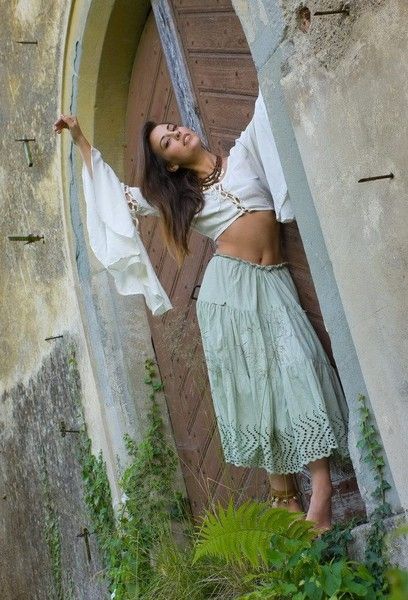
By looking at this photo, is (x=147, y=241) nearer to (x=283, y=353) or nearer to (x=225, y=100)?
(x=225, y=100)

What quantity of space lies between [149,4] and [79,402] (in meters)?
2.30

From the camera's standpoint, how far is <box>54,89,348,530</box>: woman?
159 inches

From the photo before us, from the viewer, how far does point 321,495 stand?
4.02 metres

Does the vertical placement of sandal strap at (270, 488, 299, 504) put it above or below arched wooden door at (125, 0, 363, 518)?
below

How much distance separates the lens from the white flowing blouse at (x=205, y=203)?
414 centimetres

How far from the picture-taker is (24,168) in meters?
6.93

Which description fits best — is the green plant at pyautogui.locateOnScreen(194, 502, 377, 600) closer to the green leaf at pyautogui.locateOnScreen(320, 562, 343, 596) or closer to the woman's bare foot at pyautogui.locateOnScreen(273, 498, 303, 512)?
the green leaf at pyautogui.locateOnScreen(320, 562, 343, 596)

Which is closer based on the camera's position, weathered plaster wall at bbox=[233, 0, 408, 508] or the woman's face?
weathered plaster wall at bbox=[233, 0, 408, 508]

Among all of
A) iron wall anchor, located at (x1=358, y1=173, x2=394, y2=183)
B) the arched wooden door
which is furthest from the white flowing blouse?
iron wall anchor, located at (x1=358, y1=173, x2=394, y2=183)

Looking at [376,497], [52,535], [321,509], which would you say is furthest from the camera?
[52,535]

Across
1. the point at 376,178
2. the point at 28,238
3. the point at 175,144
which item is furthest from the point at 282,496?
the point at 28,238

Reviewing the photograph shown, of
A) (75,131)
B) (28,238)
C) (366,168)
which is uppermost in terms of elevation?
(28,238)

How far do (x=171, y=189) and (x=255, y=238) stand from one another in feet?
1.31

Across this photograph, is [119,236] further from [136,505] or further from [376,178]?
[136,505]
